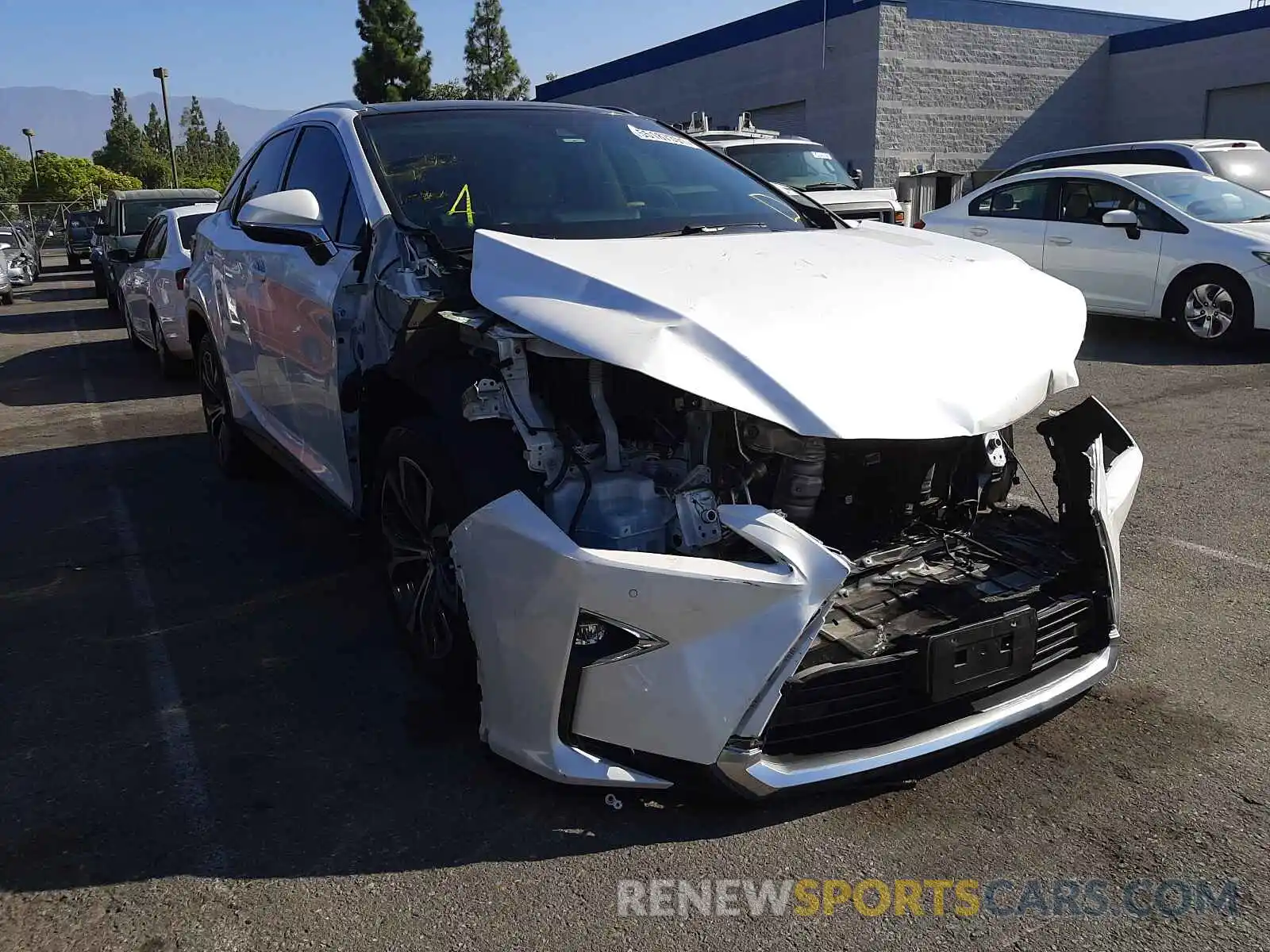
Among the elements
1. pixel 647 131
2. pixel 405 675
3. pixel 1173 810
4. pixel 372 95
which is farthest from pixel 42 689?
pixel 372 95

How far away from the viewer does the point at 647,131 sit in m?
4.77

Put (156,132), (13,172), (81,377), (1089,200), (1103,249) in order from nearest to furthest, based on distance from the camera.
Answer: (1103,249) → (1089,200) → (81,377) → (13,172) → (156,132)

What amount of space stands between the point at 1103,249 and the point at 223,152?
91297mm

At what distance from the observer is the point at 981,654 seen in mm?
2713

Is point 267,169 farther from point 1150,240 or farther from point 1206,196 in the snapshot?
point 1206,196

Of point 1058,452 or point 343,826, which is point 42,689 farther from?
point 1058,452

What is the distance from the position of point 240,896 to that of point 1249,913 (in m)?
2.35

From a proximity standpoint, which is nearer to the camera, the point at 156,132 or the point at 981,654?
the point at 981,654

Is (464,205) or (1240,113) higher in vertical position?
(1240,113)

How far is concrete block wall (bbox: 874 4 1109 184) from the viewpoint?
81.1 feet

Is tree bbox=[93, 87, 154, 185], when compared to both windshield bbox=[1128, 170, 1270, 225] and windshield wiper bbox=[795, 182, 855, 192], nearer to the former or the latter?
windshield wiper bbox=[795, 182, 855, 192]

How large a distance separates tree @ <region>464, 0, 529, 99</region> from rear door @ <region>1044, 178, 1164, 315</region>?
40123 mm

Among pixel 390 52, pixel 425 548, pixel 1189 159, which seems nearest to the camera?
pixel 425 548

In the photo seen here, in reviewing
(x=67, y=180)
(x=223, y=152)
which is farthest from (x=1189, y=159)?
(x=223, y=152)
